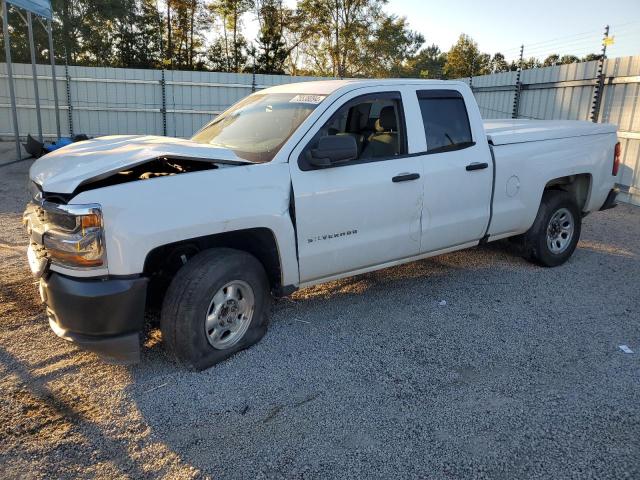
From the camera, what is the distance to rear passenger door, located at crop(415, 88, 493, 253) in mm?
4672

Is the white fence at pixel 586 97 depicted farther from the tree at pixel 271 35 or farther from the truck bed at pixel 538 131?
the tree at pixel 271 35

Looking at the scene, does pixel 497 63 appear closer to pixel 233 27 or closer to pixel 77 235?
pixel 233 27

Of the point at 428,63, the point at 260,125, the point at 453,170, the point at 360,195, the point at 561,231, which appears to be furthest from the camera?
the point at 428,63

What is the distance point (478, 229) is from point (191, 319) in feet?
9.93

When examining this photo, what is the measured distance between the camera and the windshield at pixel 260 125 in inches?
160

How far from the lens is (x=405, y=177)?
4.40 meters

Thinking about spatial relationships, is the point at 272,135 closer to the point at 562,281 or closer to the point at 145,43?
the point at 562,281

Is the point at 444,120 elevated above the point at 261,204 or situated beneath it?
elevated above

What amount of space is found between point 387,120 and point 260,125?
1.14 metres

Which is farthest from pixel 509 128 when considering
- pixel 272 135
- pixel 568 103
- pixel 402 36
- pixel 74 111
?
pixel 402 36

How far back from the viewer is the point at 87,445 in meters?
2.87

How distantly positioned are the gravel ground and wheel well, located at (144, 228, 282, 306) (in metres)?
0.53

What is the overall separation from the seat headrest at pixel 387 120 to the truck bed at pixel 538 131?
1.18 metres

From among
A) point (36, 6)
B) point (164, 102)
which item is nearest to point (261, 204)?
point (36, 6)
